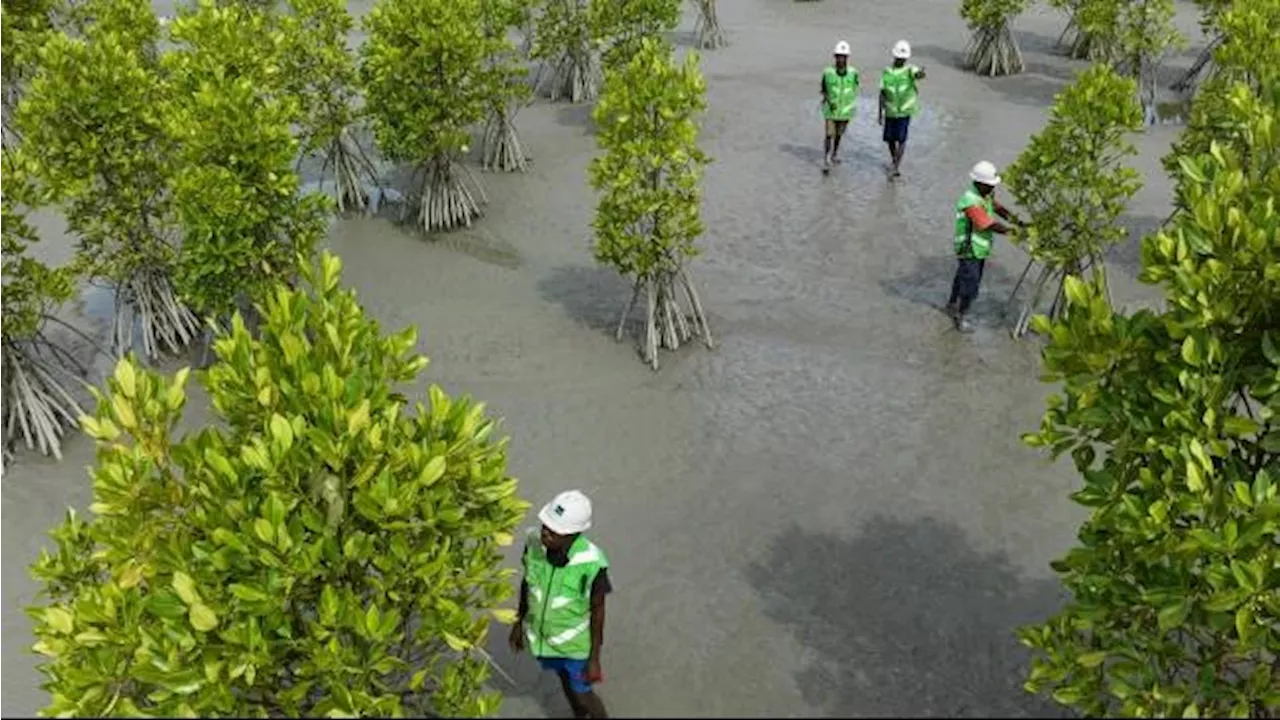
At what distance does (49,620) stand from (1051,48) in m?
20.5

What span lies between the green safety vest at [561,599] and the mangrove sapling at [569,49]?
12.4 metres

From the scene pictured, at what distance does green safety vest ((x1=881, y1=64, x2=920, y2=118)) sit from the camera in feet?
43.2

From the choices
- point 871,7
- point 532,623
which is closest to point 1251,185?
point 532,623

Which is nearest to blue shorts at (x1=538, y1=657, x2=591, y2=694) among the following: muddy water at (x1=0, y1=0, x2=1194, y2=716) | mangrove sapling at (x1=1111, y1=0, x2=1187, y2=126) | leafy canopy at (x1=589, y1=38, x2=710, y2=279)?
muddy water at (x1=0, y1=0, x2=1194, y2=716)

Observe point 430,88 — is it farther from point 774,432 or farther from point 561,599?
point 561,599

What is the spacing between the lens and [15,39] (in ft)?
42.9

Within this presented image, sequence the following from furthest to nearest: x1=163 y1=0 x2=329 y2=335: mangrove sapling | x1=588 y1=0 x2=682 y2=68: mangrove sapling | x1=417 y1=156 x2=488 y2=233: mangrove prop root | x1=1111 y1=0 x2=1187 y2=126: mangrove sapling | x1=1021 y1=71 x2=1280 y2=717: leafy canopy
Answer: x1=1111 y1=0 x2=1187 y2=126: mangrove sapling → x1=588 y1=0 x2=682 y2=68: mangrove sapling → x1=417 y1=156 x2=488 y2=233: mangrove prop root → x1=163 y1=0 x2=329 y2=335: mangrove sapling → x1=1021 y1=71 x2=1280 y2=717: leafy canopy

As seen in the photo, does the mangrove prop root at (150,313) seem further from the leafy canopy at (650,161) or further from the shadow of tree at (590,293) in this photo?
the leafy canopy at (650,161)

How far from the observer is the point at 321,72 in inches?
482

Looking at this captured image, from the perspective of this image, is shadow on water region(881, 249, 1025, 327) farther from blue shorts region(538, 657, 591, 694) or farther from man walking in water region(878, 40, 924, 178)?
blue shorts region(538, 657, 591, 694)

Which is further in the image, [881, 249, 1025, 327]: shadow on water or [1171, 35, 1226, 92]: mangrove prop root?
[1171, 35, 1226, 92]: mangrove prop root

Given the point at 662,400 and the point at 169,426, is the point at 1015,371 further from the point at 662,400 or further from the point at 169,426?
the point at 169,426

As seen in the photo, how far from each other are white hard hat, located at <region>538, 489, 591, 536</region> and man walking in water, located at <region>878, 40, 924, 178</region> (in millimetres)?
9964

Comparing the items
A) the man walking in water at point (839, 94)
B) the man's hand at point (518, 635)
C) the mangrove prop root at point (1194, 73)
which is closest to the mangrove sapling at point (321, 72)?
the man walking in water at point (839, 94)
